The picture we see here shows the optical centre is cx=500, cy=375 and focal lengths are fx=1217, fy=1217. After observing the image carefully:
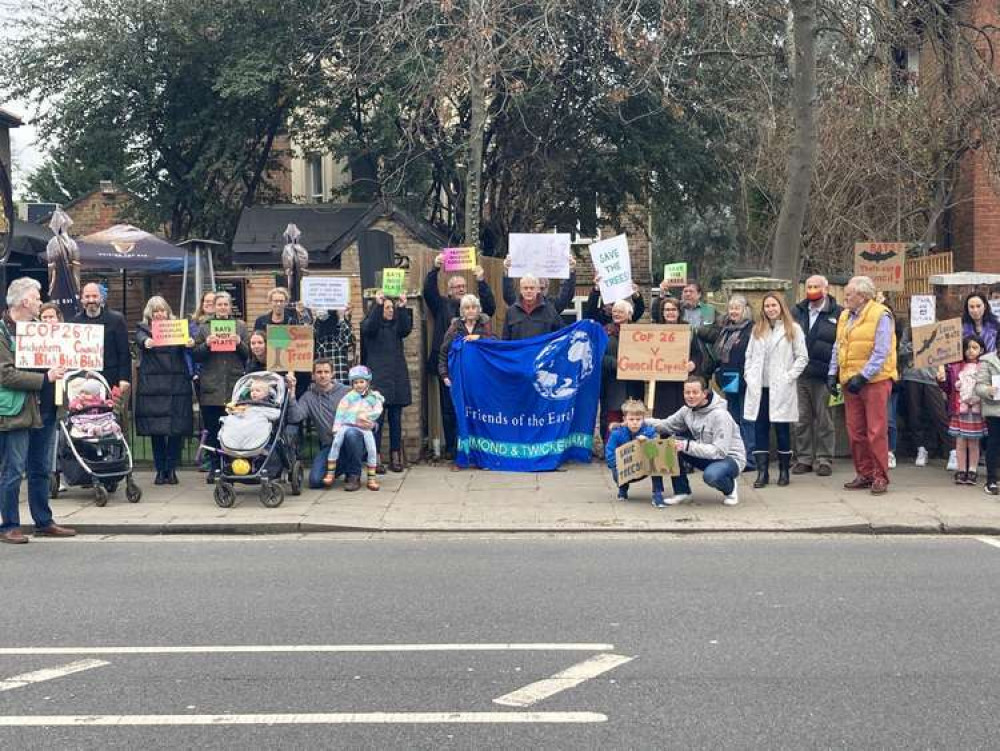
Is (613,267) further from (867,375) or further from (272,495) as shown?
(272,495)

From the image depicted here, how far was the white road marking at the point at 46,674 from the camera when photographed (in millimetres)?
5906

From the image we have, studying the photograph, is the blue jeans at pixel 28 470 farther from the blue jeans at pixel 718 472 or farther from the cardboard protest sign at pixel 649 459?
the blue jeans at pixel 718 472

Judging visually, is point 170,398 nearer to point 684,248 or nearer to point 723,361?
point 723,361

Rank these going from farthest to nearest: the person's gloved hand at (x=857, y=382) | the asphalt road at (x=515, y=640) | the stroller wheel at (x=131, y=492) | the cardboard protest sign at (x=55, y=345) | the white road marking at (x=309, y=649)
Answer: the stroller wheel at (x=131, y=492)
the person's gloved hand at (x=857, y=382)
the cardboard protest sign at (x=55, y=345)
the white road marking at (x=309, y=649)
the asphalt road at (x=515, y=640)

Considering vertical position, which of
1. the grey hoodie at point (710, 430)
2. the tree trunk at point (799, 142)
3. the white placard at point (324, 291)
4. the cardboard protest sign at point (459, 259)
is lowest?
the grey hoodie at point (710, 430)

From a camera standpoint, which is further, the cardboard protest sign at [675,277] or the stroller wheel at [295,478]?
the cardboard protest sign at [675,277]

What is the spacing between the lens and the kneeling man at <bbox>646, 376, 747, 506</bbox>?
1089cm

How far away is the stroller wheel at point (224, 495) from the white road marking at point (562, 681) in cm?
577

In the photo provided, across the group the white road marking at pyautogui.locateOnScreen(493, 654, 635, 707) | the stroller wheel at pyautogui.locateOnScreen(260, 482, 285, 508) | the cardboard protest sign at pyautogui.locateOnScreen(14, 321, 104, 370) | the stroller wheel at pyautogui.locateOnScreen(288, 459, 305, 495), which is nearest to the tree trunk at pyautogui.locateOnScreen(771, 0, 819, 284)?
the stroller wheel at pyautogui.locateOnScreen(288, 459, 305, 495)

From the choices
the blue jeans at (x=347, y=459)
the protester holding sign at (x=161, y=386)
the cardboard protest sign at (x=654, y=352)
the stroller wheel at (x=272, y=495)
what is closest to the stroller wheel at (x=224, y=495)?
the stroller wheel at (x=272, y=495)

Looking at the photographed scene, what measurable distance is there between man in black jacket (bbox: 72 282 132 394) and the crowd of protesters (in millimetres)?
14

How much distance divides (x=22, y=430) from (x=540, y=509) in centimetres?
444

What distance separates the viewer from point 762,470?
11961 millimetres

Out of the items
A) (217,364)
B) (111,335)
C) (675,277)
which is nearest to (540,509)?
(217,364)
